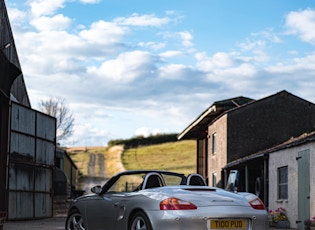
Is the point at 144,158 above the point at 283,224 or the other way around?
above

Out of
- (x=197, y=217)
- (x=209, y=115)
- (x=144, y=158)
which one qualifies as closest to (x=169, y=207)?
(x=197, y=217)

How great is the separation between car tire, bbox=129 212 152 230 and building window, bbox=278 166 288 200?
13.3 meters

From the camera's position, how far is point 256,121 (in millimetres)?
32344

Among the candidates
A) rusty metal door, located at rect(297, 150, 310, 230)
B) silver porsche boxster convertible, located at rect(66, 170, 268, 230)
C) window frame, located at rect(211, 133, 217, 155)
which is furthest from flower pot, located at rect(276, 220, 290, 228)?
window frame, located at rect(211, 133, 217, 155)

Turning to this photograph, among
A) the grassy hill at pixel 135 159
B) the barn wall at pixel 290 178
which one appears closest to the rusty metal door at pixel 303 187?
the barn wall at pixel 290 178

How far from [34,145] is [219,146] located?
1276 centimetres

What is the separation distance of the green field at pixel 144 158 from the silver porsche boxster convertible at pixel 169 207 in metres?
56.5

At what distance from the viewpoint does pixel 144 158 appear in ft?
260

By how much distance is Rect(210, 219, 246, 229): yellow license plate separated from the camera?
9031mm

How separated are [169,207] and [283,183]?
46.8 feet

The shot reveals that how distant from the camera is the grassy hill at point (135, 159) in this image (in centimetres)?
7231

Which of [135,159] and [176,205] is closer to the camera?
[176,205]

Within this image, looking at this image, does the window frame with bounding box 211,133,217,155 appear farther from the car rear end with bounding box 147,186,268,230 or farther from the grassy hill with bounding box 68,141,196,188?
the grassy hill with bounding box 68,141,196,188

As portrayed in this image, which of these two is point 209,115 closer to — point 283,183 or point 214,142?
point 214,142
